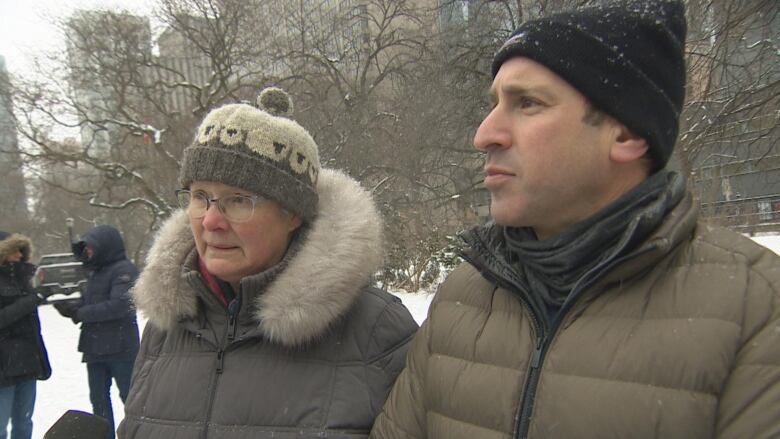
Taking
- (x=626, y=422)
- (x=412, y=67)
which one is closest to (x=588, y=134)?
(x=626, y=422)

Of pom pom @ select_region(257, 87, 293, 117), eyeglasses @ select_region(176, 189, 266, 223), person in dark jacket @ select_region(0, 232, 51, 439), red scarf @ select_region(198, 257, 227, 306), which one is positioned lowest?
person in dark jacket @ select_region(0, 232, 51, 439)

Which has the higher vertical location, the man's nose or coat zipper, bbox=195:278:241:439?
the man's nose

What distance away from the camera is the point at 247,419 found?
5.39 feet

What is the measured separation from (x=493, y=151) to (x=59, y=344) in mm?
11187

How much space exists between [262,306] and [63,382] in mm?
6852

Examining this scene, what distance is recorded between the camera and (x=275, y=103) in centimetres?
200

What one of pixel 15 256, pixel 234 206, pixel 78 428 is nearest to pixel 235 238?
pixel 234 206

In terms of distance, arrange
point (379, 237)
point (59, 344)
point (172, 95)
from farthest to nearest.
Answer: point (172, 95)
point (59, 344)
point (379, 237)

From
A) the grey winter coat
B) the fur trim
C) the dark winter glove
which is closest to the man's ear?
the grey winter coat

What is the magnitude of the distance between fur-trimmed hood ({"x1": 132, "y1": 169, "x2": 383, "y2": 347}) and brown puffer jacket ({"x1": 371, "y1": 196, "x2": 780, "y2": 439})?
0.43m

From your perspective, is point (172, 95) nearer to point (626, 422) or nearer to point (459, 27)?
point (459, 27)

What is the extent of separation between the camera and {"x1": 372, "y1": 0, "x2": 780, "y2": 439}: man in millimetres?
1047

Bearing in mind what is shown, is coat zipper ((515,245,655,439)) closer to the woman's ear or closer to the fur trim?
the woman's ear

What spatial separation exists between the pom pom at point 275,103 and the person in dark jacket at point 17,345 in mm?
3306
